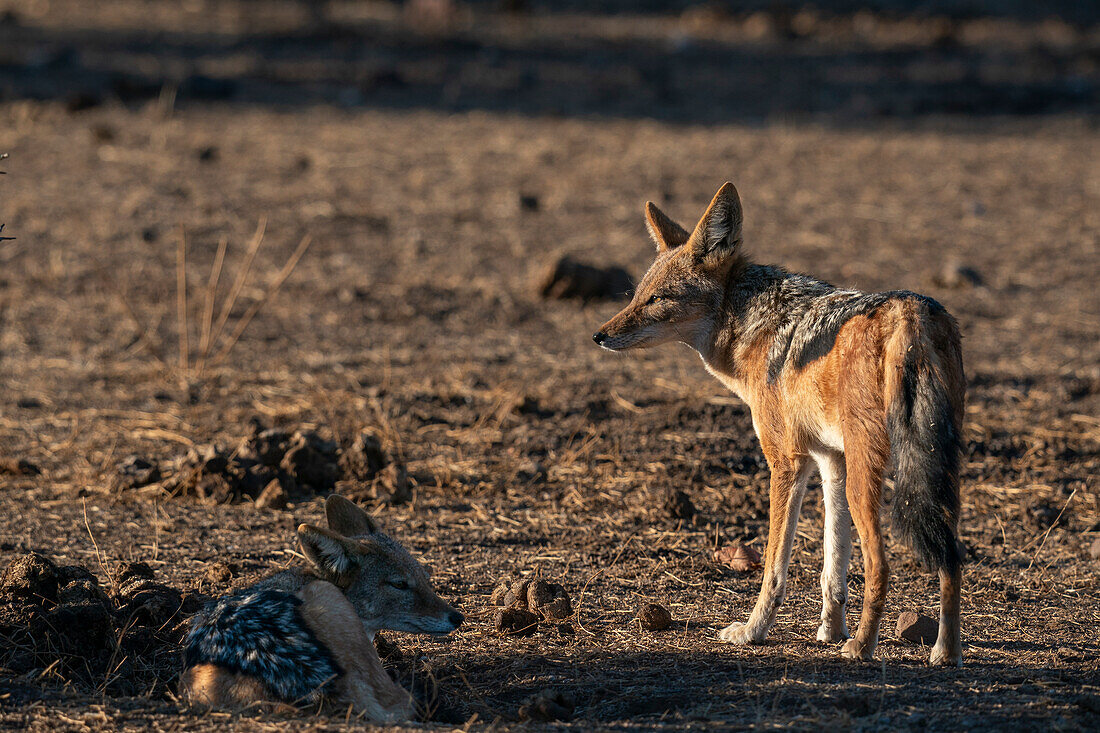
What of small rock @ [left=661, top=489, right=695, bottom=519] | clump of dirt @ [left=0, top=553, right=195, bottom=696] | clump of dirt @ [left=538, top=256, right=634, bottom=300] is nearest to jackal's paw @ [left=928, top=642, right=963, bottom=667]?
small rock @ [left=661, top=489, right=695, bottom=519]

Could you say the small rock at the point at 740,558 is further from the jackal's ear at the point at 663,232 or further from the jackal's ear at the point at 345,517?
the jackal's ear at the point at 345,517

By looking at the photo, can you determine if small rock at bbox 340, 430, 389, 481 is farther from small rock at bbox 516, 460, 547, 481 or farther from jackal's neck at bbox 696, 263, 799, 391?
jackal's neck at bbox 696, 263, 799, 391

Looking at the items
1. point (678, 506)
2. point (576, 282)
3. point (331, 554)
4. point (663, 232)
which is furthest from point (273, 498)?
point (576, 282)

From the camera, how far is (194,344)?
1043 cm

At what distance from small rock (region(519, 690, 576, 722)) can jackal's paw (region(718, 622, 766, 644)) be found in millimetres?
1085

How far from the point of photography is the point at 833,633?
562 cm

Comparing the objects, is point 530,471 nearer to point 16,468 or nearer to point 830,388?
point 830,388

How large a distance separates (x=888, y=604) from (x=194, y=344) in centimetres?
662

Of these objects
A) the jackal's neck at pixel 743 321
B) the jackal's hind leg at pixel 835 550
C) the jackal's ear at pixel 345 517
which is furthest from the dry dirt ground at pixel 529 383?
the jackal's neck at pixel 743 321

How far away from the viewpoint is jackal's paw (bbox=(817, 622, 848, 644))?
5613 millimetres

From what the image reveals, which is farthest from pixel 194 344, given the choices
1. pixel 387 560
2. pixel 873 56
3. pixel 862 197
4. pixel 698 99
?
pixel 873 56

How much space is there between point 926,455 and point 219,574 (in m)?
3.75

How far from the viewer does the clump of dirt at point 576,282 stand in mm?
11641

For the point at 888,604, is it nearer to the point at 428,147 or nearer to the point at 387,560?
the point at 387,560
